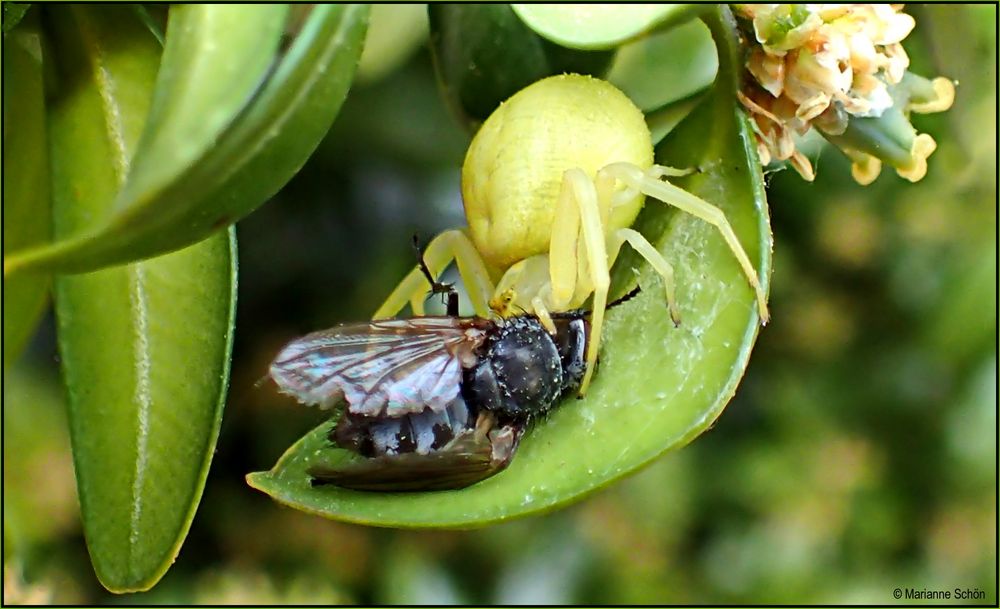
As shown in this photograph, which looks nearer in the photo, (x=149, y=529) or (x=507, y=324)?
(x=149, y=529)

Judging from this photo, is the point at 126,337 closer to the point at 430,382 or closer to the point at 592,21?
the point at 430,382

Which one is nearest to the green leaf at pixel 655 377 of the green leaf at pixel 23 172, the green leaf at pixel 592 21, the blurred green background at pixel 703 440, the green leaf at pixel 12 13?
the green leaf at pixel 592 21

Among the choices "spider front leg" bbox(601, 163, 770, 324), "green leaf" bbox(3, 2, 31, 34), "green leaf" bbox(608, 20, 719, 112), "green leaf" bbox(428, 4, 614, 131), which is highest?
"green leaf" bbox(3, 2, 31, 34)

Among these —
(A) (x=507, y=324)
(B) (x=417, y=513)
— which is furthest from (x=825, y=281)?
(B) (x=417, y=513)

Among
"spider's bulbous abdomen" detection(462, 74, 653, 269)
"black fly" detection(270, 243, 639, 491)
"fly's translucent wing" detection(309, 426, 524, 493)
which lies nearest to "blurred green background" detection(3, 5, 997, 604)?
"spider's bulbous abdomen" detection(462, 74, 653, 269)

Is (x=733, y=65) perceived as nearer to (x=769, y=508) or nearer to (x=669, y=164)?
(x=669, y=164)

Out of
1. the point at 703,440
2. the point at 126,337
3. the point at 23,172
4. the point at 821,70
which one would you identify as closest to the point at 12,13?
the point at 23,172

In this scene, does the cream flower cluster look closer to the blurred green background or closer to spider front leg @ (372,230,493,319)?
spider front leg @ (372,230,493,319)
